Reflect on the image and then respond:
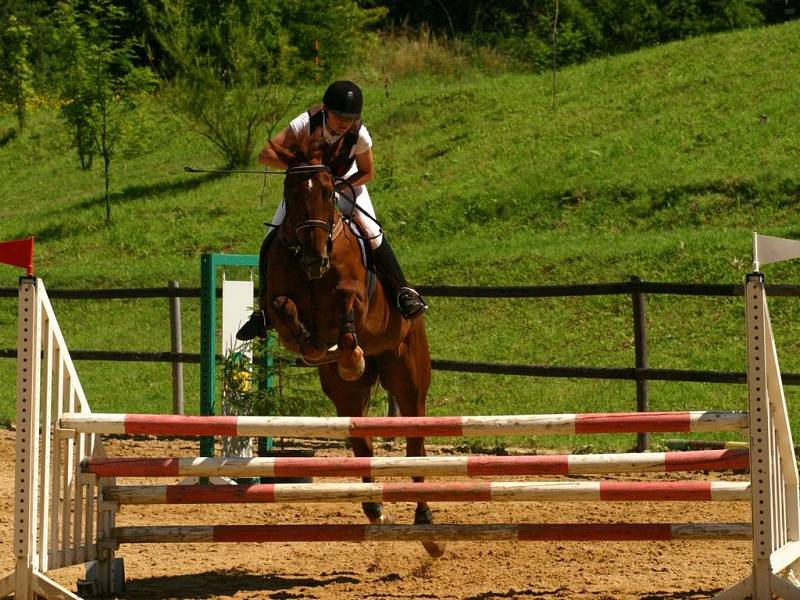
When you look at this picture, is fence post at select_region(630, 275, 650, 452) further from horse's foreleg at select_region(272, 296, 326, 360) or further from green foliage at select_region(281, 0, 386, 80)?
green foliage at select_region(281, 0, 386, 80)

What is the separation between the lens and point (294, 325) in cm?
564

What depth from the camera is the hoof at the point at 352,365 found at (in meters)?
5.79

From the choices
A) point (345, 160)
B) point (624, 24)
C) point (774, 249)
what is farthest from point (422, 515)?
point (624, 24)

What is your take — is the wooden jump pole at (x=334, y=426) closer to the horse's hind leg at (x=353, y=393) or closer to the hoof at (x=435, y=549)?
the hoof at (x=435, y=549)

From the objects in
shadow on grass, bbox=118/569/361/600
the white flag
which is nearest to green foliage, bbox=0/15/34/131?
shadow on grass, bbox=118/569/361/600

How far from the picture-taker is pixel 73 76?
19109 millimetres

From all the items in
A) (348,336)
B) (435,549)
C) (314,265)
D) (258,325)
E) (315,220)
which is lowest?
(435,549)

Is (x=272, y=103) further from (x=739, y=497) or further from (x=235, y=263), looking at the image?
(x=739, y=497)

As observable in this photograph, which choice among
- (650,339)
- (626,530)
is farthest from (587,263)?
(626,530)

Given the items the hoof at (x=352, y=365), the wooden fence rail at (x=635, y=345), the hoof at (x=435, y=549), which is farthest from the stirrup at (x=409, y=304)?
the wooden fence rail at (x=635, y=345)

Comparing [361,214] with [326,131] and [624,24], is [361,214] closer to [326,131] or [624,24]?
[326,131]

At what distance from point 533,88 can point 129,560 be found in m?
17.9

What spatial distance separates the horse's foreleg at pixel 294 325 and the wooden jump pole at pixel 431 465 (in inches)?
33.8

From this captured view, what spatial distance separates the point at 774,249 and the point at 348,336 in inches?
80.8
